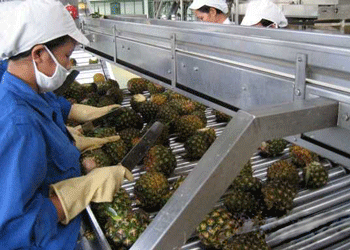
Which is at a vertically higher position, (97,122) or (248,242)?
(97,122)

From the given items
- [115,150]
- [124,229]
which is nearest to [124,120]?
[115,150]

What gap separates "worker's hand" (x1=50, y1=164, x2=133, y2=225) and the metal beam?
819 millimetres

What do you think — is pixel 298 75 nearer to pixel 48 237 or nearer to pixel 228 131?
pixel 228 131

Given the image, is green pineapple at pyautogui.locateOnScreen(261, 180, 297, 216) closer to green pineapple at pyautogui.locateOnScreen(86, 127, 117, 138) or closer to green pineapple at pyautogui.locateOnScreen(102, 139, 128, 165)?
green pineapple at pyautogui.locateOnScreen(102, 139, 128, 165)

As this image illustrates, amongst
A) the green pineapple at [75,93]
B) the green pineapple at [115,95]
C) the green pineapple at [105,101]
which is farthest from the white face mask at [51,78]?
the green pineapple at [75,93]

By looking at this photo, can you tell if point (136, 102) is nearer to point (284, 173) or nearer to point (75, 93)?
point (75, 93)

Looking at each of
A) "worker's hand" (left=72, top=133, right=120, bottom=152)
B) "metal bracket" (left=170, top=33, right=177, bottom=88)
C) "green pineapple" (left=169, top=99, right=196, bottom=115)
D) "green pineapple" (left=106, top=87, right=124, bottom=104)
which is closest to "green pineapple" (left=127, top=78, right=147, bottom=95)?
"green pineapple" (left=106, top=87, right=124, bottom=104)

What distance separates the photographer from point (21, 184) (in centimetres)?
129

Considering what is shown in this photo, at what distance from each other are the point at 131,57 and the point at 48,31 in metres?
0.69

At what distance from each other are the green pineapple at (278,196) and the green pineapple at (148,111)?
1233 millimetres

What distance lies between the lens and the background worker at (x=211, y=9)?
366 centimetres

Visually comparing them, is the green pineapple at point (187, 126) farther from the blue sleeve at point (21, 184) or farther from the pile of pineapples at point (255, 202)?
the blue sleeve at point (21, 184)

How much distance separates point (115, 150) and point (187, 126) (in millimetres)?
521

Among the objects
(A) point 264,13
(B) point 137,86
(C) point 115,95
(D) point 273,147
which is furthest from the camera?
(B) point 137,86
